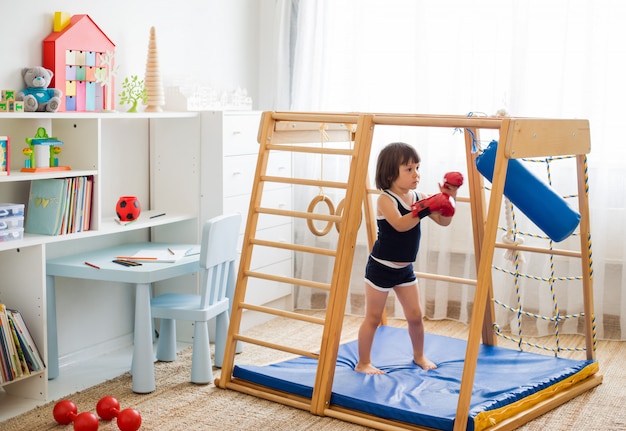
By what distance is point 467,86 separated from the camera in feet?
15.1

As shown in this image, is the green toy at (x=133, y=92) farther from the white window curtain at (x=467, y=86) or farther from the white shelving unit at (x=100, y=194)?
the white window curtain at (x=467, y=86)

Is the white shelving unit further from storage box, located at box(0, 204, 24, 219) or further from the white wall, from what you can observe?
the white wall

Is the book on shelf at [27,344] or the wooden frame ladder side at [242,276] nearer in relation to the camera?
the book on shelf at [27,344]

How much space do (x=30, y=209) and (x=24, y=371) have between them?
2.21ft

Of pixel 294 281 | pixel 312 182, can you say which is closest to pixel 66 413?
pixel 294 281

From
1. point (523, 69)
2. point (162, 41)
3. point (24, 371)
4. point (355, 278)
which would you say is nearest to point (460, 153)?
point (523, 69)

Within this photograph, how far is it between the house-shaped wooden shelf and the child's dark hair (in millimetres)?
1344

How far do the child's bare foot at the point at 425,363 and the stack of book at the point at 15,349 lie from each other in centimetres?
156

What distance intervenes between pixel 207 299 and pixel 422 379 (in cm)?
97

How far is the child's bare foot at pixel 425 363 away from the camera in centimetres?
355

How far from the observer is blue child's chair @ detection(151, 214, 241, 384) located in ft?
11.6

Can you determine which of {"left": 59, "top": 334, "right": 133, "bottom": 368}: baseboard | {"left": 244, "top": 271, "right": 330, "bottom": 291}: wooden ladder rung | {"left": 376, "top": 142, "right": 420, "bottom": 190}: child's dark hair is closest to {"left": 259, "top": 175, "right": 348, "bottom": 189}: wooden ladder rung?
{"left": 376, "top": 142, "right": 420, "bottom": 190}: child's dark hair

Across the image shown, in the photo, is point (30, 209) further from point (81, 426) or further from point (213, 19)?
point (213, 19)

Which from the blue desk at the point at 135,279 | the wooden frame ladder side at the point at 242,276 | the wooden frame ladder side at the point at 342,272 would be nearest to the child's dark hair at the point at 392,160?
the wooden frame ladder side at the point at 342,272
